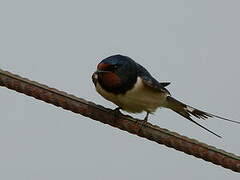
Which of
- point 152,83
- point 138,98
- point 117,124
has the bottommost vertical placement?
point 117,124

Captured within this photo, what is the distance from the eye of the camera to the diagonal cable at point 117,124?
7.14 ft

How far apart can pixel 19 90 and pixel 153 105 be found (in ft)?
4.96

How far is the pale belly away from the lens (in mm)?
3523

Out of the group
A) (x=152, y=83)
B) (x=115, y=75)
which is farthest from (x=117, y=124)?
(x=152, y=83)

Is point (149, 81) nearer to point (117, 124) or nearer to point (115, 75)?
point (115, 75)

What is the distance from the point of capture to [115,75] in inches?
139

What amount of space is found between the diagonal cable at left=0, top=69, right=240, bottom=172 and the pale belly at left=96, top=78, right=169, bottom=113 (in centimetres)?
102

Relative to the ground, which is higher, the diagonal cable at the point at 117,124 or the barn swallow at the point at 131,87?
the barn swallow at the point at 131,87

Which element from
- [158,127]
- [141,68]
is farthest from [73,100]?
[141,68]

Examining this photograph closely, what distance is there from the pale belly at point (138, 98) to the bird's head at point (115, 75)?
0.10ft

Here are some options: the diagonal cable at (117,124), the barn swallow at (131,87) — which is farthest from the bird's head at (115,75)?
the diagonal cable at (117,124)

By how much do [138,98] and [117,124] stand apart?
114 cm

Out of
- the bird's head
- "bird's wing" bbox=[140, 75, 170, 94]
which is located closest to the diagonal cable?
the bird's head

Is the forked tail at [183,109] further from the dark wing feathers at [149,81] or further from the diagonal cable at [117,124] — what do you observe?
the diagonal cable at [117,124]
